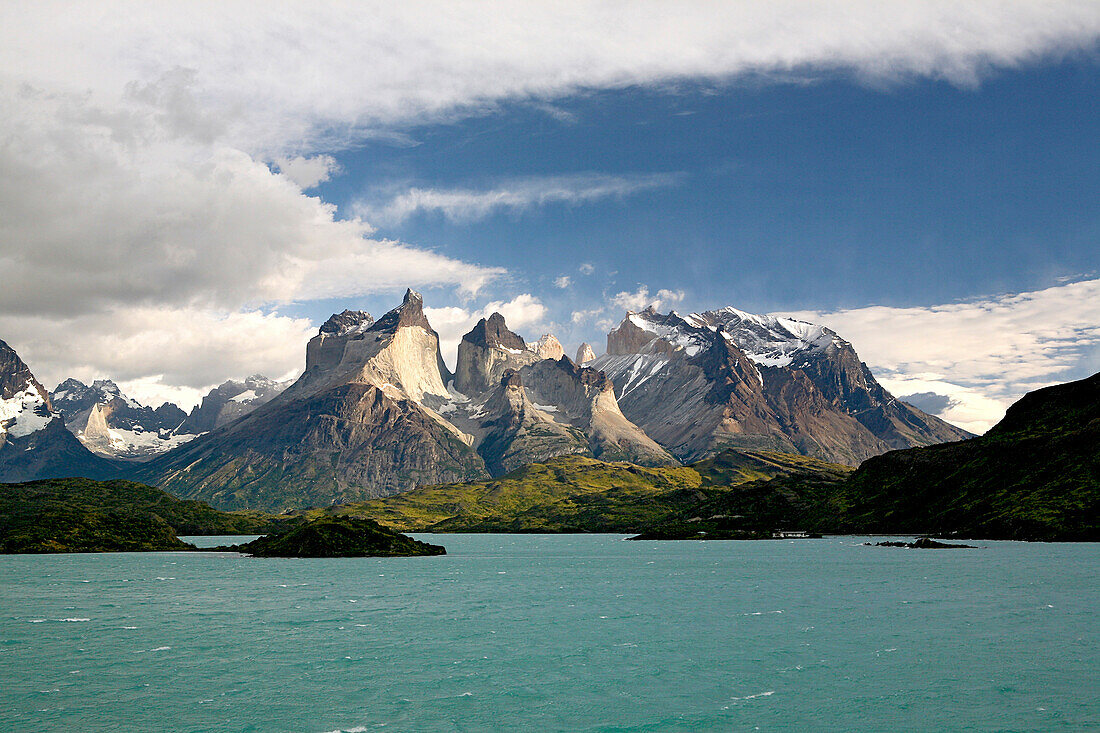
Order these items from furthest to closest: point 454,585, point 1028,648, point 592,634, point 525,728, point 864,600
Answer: point 454,585
point 864,600
point 592,634
point 1028,648
point 525,728

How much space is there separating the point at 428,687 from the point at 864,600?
6778 centimetres

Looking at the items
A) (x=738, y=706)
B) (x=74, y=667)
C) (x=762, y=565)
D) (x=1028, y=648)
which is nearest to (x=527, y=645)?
(x=738, y=706)

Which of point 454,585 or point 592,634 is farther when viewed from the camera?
point 454,585

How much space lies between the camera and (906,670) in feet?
206

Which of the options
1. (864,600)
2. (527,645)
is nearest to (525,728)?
(527,645)

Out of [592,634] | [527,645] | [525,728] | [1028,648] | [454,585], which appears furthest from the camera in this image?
[454,585]

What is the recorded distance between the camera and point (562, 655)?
71438mm

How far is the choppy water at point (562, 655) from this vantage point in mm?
50312

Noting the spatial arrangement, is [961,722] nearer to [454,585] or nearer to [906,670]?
[906,670]

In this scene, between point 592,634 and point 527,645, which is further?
point 592,634

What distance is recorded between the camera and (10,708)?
51.8 metres

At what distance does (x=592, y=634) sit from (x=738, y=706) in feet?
106

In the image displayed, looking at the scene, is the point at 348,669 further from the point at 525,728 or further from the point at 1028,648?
the point at 1028,648

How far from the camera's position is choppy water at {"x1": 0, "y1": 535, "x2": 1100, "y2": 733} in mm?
50312
